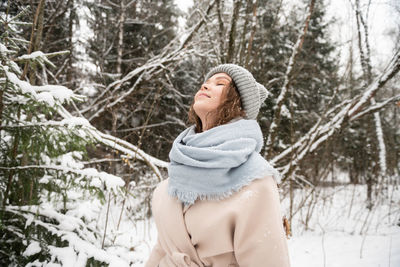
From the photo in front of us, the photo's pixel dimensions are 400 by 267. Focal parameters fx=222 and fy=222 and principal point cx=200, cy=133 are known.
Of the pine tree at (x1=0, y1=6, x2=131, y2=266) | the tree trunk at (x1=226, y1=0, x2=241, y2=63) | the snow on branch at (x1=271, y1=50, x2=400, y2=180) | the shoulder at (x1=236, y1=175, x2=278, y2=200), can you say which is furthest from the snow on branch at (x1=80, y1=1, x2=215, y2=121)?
the shoulder at (x1=236, y1=175, x2=278, y2=200)

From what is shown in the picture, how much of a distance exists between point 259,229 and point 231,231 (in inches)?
5.7

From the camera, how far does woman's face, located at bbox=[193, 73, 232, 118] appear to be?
1.24m

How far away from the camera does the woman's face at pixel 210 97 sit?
124cm

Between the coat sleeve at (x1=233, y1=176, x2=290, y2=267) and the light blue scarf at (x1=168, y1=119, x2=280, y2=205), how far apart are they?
0.06m

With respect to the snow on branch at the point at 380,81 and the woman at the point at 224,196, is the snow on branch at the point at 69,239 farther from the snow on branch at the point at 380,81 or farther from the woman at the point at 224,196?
the snow on branch at the point at 380,81

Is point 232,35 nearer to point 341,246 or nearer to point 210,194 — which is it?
point 210,194

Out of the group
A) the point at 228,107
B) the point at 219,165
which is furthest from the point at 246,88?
the point at 219,165

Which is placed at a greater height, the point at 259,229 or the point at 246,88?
the point at 246,88

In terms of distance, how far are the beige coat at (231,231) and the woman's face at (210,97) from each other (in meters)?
0.48

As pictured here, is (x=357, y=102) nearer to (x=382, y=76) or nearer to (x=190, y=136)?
(x=382, y=76)

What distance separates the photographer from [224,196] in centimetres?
103

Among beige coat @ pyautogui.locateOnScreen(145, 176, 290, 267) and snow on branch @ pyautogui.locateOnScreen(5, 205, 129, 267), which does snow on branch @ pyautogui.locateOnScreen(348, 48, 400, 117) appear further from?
snow on branch @ pyautogui.locateOnScreen(5, 205, 129, 267)

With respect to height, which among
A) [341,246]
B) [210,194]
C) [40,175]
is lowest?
[341,246]

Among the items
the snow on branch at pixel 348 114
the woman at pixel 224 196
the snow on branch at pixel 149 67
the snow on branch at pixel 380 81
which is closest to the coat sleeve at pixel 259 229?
the woman at pixel 224 196
